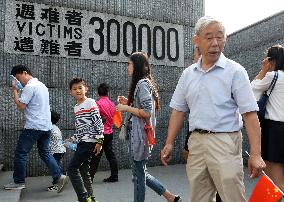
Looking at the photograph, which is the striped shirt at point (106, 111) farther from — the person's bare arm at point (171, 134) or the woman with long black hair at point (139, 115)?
the person's bare arm at point (171, 134)

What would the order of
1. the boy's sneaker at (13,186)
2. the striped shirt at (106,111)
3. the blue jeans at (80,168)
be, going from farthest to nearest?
1. the striped shirt at (106,111)
2. the boy's sneaker at (13,186)
3. the blue jeans at (80,168)

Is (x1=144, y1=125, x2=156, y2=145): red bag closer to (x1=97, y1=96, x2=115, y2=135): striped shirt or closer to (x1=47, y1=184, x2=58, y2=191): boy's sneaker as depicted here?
(x1=47, y1=184, x2=58, y2=191): boy's sneaker

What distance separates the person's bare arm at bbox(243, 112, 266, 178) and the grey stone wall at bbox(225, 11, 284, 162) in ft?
17.1

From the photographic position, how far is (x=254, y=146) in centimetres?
238

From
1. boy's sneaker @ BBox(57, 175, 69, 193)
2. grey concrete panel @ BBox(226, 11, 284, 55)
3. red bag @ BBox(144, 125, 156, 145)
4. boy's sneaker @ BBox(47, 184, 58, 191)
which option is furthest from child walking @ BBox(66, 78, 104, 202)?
grey concrete panel @ BBox(226, 11, 284, 55)

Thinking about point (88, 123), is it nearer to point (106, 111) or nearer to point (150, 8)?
point (106, 111)

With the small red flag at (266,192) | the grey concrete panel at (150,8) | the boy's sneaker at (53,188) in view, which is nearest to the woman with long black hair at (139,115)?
the small red flag at (266,192)

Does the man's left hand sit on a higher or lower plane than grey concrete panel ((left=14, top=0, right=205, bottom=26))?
lower

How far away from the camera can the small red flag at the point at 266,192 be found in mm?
2232

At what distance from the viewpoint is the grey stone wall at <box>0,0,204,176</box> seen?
22.0ft

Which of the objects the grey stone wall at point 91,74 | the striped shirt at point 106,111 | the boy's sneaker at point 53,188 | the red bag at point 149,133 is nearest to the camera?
the red bag at point 149,133

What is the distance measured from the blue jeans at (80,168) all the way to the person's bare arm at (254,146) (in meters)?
2.32

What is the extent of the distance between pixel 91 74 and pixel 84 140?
A: 3.19 metres

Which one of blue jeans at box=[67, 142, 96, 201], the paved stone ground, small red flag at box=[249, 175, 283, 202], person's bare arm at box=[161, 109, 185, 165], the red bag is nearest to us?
small red flag at box=[249, 175, 283, 202]
